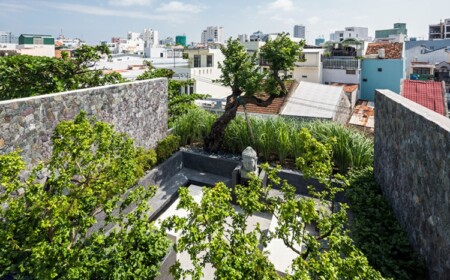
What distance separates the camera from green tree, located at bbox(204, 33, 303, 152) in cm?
714

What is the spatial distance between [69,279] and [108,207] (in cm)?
72

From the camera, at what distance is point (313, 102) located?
1285 cm

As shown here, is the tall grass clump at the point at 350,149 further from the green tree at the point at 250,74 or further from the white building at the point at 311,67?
the white building at the point at 311,67

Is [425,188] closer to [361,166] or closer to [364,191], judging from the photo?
[364,191]

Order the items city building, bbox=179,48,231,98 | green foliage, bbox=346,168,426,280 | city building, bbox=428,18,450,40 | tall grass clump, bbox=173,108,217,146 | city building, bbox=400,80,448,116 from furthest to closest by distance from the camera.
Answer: city building, bbox=428,18,450,40
city building, bbox=179,48,231,98
city building, bbox=400,80,448,116
tall grass clump, bbox=173,108,217,146
green foliage, bbox=346,168,426,280

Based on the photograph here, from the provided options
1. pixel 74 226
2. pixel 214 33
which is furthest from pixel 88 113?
pixel 214 33

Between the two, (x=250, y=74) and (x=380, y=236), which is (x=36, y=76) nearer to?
(x=250, y=74)

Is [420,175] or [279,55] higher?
[279,55]

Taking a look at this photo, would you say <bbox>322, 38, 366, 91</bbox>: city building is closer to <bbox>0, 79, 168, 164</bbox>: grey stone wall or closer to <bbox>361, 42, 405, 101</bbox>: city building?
<bbox>361, 42, 405, 101</bbox>: city building

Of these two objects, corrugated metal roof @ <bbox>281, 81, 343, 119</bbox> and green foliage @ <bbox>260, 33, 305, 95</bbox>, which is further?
corrugated metal roof @ <bbox>281, 81, 343, 119</bbox>

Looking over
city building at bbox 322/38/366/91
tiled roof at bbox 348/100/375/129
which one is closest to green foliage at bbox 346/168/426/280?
tiled roof at bbox 348/100/375/129

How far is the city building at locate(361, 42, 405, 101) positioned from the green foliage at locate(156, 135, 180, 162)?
70.6ft

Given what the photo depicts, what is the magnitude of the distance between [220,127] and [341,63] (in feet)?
68.5

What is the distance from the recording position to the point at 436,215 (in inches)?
125
